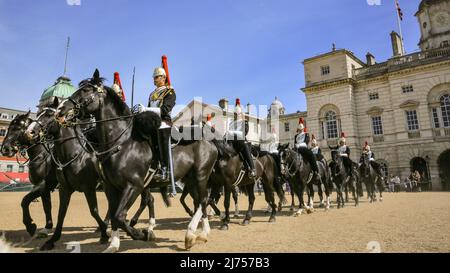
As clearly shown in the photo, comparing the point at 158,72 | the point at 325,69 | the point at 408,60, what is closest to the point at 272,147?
the point at 158,72

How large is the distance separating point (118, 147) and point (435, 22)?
55.0 m

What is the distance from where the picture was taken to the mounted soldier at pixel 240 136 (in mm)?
9297

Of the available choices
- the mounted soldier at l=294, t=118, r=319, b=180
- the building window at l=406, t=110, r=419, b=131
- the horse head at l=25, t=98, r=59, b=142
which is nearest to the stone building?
the building window at l=406, t=110, r=419, b=131

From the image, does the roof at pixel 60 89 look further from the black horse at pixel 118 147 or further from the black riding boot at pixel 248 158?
the black horse at pixel 118 147

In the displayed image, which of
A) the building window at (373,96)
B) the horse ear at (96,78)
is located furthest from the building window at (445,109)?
the horse ear at (96,78)

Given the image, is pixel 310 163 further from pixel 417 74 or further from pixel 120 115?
pixel 417 74

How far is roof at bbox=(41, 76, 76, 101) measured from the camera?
218 ft

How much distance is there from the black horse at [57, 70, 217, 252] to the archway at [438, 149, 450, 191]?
3776 centimetres

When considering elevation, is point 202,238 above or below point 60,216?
below

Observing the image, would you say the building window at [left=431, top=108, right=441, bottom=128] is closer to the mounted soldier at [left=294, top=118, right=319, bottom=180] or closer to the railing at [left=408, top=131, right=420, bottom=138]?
the railing at [left=408, top=131, right=420, bottom=138]

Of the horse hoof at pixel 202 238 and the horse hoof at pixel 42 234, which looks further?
the horse hoof at pixel 42 234

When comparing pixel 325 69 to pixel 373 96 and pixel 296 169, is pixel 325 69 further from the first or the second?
pixel 296 169

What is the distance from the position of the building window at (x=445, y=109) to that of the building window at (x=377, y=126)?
661 centimetres

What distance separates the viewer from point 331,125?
1623 inches
